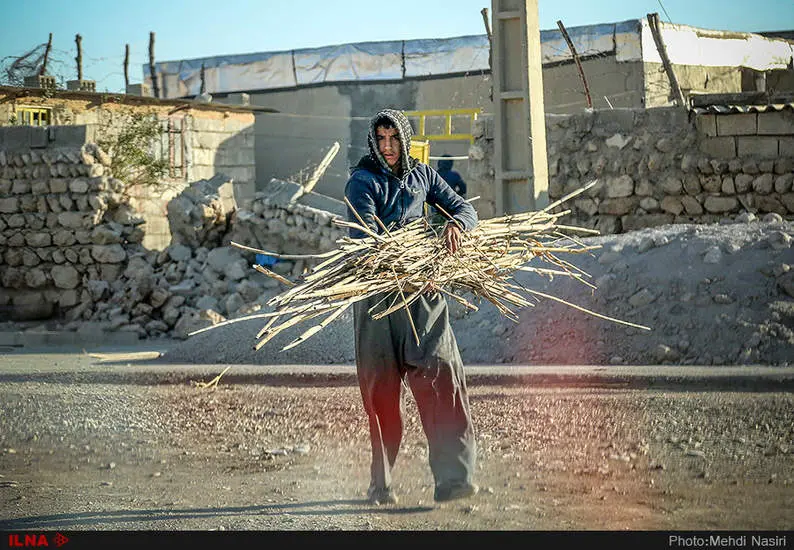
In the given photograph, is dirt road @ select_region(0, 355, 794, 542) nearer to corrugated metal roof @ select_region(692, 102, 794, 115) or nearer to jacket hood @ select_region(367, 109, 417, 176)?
jacket hood @ select_region(367, 109, 417, 176)

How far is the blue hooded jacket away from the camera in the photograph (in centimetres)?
482

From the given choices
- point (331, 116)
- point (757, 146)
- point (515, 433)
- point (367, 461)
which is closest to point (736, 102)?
point (757, 146)

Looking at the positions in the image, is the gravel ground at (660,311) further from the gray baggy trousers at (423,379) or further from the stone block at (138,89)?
the stone block at (138,89)

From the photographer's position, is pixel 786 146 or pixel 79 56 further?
pixel 79 56

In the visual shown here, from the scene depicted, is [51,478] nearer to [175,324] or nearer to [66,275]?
[175,324]

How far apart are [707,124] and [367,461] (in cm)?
730

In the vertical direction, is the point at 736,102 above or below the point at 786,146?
above

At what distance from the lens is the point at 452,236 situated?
480 cm

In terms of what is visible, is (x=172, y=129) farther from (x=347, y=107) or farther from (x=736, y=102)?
(x=736, y=102)

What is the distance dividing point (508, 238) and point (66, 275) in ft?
39.6

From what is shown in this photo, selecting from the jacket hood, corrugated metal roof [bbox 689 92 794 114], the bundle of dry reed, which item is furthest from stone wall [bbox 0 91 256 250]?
the jacket hood

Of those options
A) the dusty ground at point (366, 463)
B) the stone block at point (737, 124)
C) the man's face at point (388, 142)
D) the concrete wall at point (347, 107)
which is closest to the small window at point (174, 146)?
the concrete wall at point (347, 107)

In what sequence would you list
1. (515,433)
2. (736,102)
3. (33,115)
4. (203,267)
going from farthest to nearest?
(33,115), (203,267), (736,102), (515,433)

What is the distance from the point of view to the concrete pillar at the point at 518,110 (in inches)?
445
